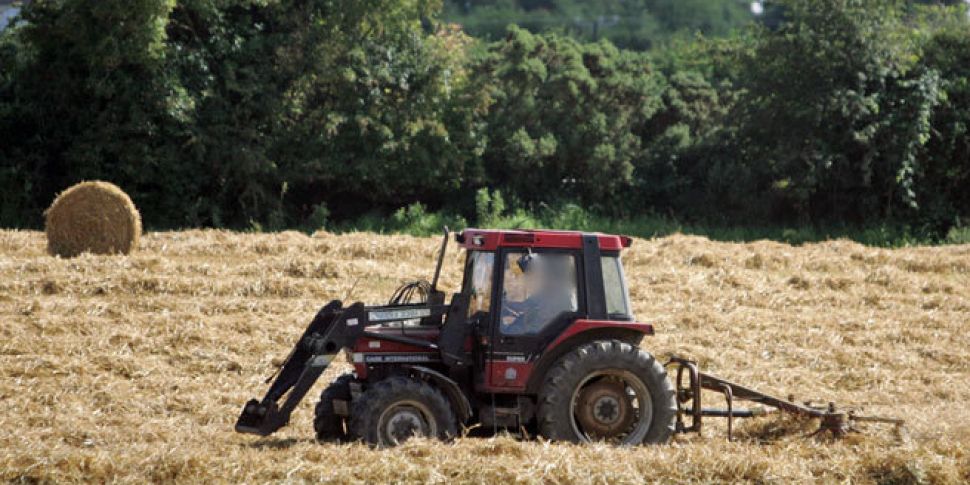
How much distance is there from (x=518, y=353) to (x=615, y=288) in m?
0.90

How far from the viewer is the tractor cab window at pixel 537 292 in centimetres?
895

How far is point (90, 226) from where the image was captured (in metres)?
18.3

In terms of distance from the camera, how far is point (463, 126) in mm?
26781

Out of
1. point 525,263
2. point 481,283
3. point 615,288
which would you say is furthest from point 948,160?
point 525,263

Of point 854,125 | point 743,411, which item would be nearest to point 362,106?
point 854,125

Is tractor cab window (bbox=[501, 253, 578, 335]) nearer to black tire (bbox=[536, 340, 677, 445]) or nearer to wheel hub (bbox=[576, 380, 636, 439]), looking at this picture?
black tire (bbox=[536, 340, 677, 445])

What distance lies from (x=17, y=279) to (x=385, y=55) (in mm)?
12219

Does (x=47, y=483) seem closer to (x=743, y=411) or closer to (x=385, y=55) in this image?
(x=743, y=411)

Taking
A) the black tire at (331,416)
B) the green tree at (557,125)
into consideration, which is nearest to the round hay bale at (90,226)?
the black tire at (331,416)

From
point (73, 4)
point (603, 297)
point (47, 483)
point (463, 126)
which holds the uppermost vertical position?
point (73, 4)

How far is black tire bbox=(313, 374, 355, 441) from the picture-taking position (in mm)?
9117

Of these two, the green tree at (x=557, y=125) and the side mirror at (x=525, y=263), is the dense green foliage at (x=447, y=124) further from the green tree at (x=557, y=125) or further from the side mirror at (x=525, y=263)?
the side mirror at (x=525, y=263)

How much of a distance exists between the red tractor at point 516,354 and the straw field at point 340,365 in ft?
1.32

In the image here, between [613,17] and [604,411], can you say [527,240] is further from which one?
[613,17]
